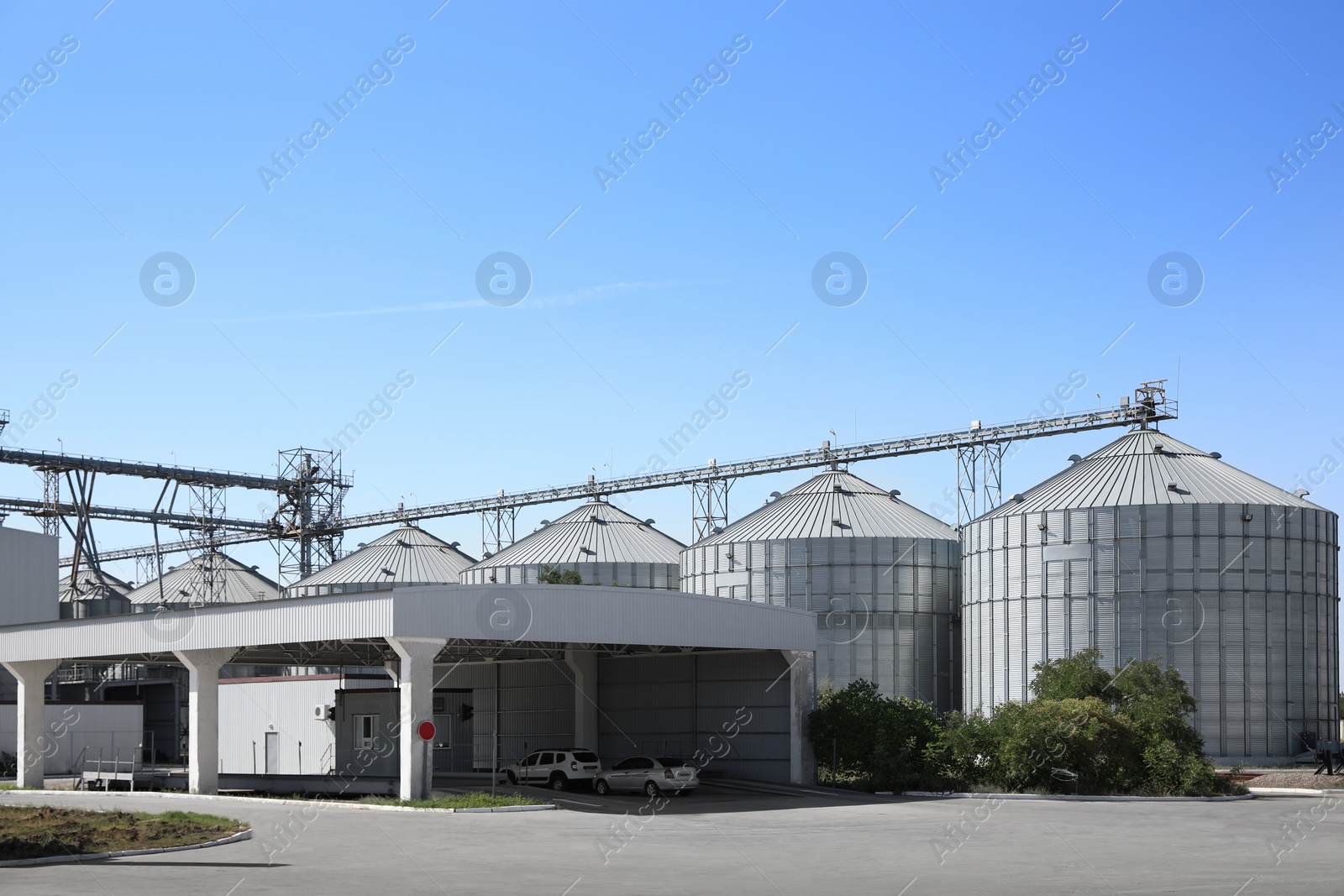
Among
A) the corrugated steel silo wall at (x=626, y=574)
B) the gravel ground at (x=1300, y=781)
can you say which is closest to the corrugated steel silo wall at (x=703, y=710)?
the gravel ground at (x=1300, y=781)

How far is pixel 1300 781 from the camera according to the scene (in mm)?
45406

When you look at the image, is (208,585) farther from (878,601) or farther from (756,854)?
(756,854)

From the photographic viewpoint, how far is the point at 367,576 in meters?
91.4

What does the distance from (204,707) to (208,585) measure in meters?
60.6

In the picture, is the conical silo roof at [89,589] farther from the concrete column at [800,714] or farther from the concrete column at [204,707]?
the concrete column at [800,714]

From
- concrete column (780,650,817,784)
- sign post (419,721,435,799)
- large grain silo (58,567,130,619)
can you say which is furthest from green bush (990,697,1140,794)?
large grain silo (58,567,130,619)

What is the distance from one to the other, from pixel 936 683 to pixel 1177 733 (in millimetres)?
21965

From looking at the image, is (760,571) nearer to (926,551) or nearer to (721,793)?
(926,551)

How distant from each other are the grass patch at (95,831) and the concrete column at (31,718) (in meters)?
13.4

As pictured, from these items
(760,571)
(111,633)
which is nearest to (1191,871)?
(111,633)

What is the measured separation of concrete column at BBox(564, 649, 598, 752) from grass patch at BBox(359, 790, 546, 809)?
12974 mm

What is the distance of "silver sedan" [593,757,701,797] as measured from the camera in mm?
41219

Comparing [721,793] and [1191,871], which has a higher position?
[1191,871]

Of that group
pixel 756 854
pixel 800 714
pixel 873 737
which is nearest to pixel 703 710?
pixel 800 714
